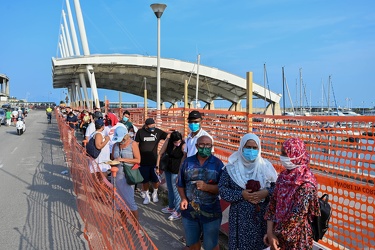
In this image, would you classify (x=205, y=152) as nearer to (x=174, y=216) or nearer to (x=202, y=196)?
(x=202, y=196)

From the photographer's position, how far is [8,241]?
506 cm

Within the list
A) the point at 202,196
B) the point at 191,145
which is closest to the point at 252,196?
the point at 202,196

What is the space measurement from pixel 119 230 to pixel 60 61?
3130 centimetres

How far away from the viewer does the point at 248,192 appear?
3055 mm

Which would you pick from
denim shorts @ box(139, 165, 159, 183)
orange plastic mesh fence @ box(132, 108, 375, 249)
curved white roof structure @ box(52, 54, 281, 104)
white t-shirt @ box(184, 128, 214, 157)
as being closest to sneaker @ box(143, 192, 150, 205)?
denim shorts @ box(139, 165, 159, 183)

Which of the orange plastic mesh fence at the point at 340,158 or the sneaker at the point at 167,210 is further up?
the orange plastic mesh fence at the point at 340,158

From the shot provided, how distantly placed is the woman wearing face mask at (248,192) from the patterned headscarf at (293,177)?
319 millimetres

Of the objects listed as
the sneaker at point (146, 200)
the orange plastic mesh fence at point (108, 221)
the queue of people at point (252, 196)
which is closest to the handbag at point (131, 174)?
the orange plastic mesh fence at point (108, 221)

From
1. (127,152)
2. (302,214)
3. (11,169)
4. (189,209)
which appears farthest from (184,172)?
(11,169)

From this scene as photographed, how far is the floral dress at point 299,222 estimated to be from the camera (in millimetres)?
2594

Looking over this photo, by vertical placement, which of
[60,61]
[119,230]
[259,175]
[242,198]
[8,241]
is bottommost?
[8,241]

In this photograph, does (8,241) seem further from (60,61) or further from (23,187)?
(60,61)

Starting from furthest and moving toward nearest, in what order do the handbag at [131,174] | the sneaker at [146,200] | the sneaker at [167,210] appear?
the sneaker at [146,200], the sneaker at [167,210], the handbag at [131,174]

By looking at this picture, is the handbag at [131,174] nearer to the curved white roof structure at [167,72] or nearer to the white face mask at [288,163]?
the white face mask at [288,163]
